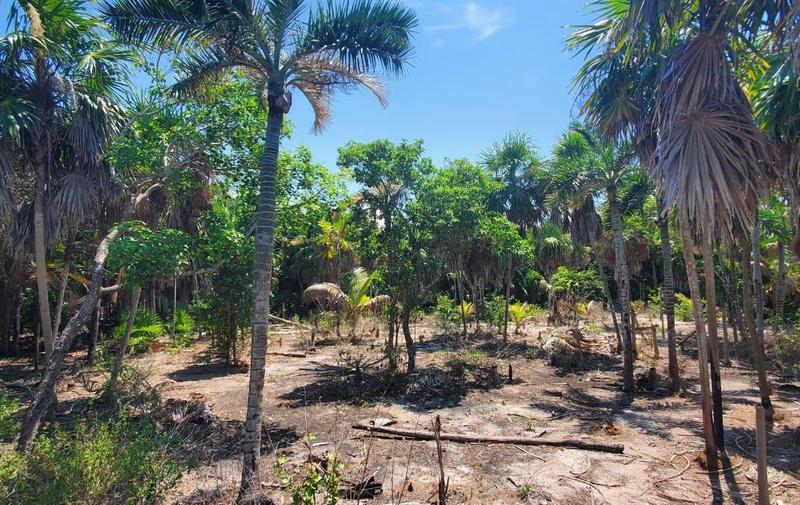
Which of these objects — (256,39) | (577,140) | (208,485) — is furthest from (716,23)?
(208,485)

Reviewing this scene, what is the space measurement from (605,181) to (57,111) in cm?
1378

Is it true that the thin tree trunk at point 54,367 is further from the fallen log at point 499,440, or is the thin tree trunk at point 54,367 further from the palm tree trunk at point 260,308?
the fallen log at point 499,440

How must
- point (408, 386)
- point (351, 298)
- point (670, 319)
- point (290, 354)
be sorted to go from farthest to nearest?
point (351, 298) < point (290, 354) < point (408, 386) < point (670, 319)

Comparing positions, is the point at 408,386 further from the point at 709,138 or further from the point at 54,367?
the point at 709,138

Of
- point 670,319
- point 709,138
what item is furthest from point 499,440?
point 670,319

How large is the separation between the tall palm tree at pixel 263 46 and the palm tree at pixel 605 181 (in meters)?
8.11

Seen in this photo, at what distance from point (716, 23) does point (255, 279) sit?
751 centimetres

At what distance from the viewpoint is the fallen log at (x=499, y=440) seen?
7750 mm

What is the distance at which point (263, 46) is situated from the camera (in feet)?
21.0

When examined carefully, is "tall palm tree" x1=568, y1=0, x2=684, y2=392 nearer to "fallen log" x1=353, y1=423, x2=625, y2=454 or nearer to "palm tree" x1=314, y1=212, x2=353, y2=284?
"fallen log" x1=353, y1=423, x2=625, y2=454

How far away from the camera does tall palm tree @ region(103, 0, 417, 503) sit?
19.9 ft

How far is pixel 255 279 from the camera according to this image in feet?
20.1

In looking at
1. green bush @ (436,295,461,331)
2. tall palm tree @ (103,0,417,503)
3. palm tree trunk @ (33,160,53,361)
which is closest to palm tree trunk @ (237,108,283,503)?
tall palm tree @ (103,0,417,503)

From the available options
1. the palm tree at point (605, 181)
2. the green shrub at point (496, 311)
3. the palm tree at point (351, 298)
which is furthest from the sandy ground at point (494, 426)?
the green shrub at point (496, 311)
